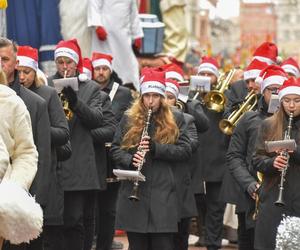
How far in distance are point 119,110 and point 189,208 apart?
262 cm

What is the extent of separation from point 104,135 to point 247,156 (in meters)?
1.59

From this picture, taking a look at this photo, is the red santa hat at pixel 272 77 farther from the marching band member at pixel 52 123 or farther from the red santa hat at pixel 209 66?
A: the red santa hat at pixel 209 66

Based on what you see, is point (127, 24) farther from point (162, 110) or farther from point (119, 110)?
point (162, 110)


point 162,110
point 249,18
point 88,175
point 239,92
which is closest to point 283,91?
point 162,110

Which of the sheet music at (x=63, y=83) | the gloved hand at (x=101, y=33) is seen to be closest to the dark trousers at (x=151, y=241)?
the sheet music at (x=63, y=83)

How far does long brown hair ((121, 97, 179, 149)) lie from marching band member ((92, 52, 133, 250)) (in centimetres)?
189

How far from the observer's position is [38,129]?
10938mm

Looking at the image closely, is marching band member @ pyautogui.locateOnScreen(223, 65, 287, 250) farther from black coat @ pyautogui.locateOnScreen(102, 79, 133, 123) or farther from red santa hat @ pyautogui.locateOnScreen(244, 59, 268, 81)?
black coat @ pyautogui.locateOnScreen(102, 79, 133, 123)

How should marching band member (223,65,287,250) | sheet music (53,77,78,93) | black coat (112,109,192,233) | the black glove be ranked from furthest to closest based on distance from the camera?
sheet music (53,77,78,93)
the black glove
marching band member (223,65,287,250)
black coat (112,109,192,233)

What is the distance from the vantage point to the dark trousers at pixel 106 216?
14.9 m

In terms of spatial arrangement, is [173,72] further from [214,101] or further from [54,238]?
[54,238]

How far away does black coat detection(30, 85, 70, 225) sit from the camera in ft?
38.1

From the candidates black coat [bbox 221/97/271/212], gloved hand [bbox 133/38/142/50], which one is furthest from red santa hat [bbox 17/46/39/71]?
gloved hand [bbox 133/38/142/50]

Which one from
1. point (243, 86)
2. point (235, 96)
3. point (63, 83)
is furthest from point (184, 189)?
point (243, 86)
